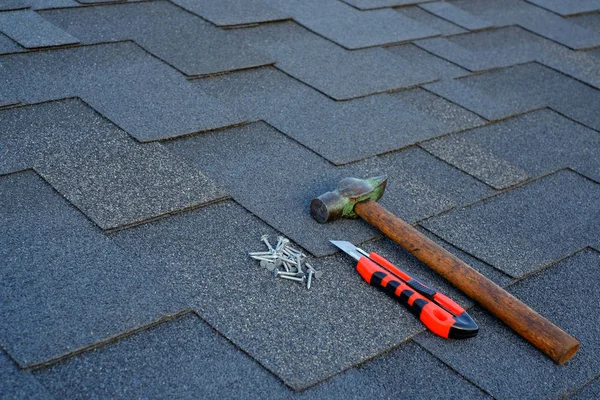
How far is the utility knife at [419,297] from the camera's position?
6.99 feet

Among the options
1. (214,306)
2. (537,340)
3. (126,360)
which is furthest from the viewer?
(537,340)

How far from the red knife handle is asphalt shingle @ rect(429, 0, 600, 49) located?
2911 mm

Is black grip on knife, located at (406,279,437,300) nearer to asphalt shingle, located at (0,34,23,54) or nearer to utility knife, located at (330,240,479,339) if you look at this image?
utility knife, located at (330,240,479,339)

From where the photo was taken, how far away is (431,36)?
171 inches

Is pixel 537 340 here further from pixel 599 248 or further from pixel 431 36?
pixel 431 36

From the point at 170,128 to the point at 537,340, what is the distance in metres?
1.54

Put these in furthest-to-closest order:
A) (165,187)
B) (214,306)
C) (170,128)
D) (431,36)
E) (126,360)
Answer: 1. (431,36)
2. (170,128)
3. (165,187)
4. (214,306)
5. (126,360)

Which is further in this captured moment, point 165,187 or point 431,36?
point 431,36

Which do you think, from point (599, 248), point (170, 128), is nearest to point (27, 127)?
point (170, 128)

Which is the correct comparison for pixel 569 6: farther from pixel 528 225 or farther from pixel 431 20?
pixel 528 225

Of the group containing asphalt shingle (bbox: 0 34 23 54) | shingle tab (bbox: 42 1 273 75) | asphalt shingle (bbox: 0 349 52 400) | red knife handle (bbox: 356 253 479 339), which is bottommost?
red knife handle (bbox: 356 253 479 339)

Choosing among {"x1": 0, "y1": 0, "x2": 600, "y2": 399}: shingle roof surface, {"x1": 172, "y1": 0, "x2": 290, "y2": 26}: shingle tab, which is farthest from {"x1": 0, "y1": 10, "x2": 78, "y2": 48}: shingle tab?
{"x1": 172, "y1": 0, "x2": 290, "y2": 26}: shingle tab

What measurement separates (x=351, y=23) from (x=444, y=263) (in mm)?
2226

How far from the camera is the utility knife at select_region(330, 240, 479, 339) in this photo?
2.13 meters
